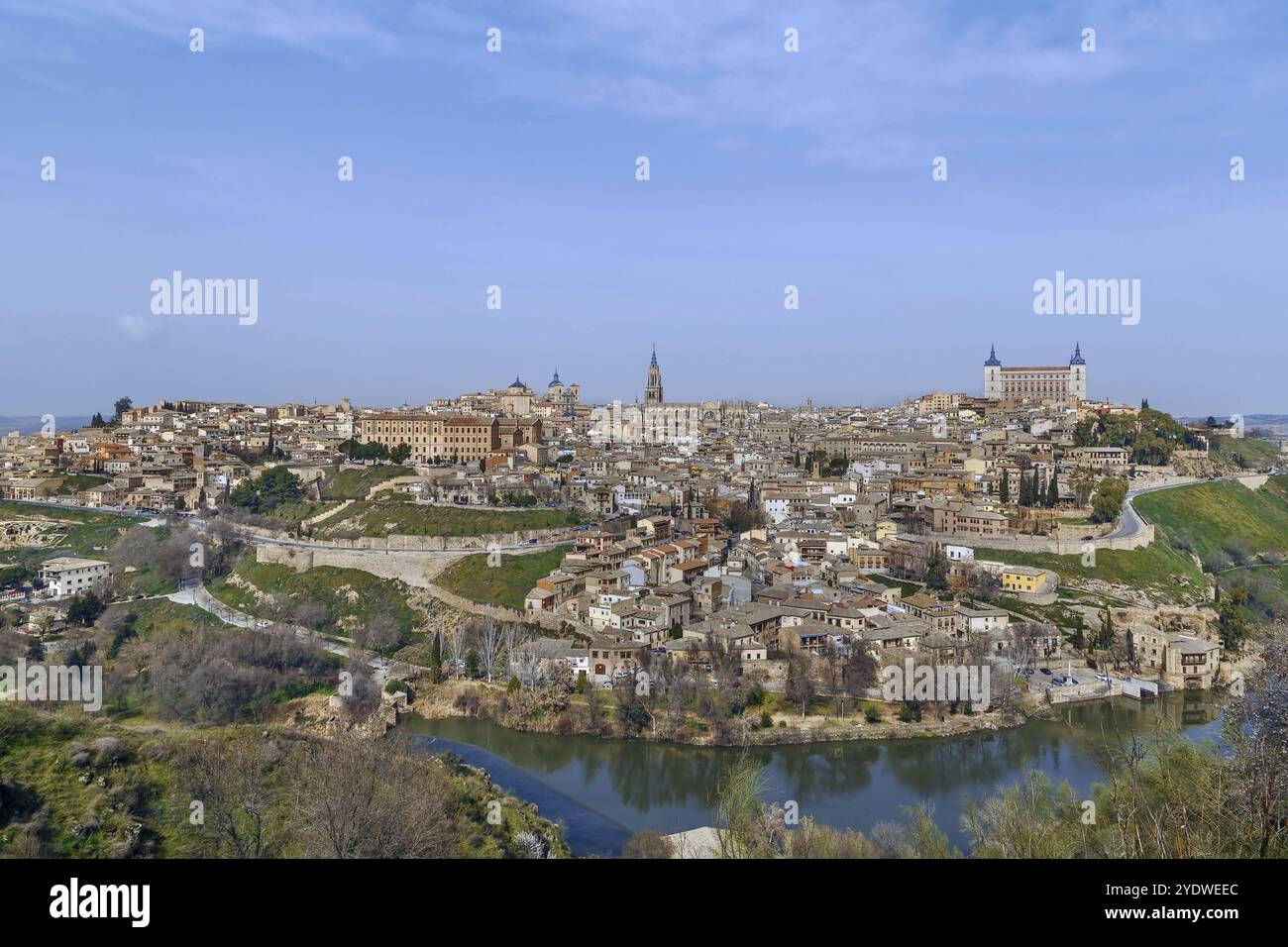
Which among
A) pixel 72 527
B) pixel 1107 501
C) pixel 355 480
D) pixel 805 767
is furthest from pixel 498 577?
pixel 1107 501

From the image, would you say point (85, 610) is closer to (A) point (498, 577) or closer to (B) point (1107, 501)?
(A) point (498, 577)

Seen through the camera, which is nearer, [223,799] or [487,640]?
[223,799]

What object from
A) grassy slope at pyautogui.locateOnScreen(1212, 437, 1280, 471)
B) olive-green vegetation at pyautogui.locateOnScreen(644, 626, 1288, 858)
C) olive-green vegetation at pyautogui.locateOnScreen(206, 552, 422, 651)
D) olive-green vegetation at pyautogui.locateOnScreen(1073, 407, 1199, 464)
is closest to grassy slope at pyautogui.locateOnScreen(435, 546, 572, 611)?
olive-green vegetation at pyautogui.locateOnScreen(206, 552, 422, 651)

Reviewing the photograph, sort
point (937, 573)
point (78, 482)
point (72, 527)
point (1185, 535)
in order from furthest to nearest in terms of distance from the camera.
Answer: point (78, 482) → point (72, 527) → point (1185, 535) → point (937, 573)

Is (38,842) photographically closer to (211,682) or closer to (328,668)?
(211,682)

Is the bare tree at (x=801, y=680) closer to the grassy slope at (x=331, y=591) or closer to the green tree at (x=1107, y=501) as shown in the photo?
the grassy slope at (x=331, y=591)

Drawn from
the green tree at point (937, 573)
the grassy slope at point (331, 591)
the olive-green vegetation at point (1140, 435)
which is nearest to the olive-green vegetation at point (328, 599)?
the grassy slope at point (331, 591)

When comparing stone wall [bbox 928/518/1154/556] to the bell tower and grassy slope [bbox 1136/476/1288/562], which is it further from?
the bell tower
